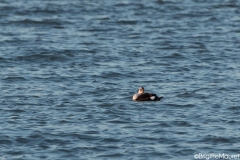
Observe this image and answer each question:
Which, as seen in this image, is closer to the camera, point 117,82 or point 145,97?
point 145,97

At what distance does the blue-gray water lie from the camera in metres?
16.8

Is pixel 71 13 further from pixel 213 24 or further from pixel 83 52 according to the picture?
pixel 83 52

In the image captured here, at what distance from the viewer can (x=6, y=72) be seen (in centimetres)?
2497

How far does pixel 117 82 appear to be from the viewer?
23.5 metres

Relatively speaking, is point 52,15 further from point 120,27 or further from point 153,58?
Result: point 153,58

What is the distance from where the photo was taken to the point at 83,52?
1142 inches

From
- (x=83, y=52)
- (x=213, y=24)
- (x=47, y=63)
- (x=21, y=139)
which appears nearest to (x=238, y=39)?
(x=213, y=24)

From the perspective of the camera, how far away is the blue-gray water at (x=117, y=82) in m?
16.8

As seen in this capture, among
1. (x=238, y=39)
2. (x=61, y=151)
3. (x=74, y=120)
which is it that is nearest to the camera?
(x=61, y=151)

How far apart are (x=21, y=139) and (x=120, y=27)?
18.8 meters

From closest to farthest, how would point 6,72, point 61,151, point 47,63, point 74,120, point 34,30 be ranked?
1. point 61,151
2. point 74,120
3. point 6,72
4. point 47,63
5. point 34,30

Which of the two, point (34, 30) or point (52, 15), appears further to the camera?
point (52, 15)

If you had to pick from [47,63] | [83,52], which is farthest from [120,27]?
[47,63]

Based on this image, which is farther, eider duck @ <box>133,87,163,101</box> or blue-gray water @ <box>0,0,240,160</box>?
eider duck @ <box>133,87,163,101</box>
